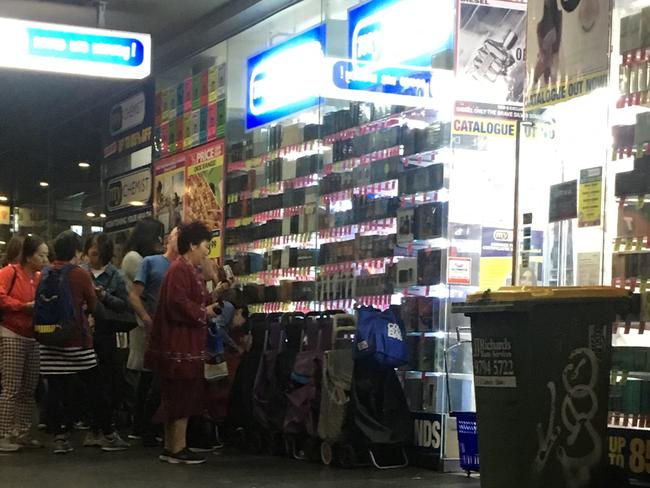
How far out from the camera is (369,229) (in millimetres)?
8508

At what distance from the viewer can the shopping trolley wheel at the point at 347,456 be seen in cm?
735

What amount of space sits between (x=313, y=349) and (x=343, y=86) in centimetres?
184

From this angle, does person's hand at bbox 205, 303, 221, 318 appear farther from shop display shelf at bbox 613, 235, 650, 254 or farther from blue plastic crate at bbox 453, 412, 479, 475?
shop display shelf at bbox 613, 235, 650, 254

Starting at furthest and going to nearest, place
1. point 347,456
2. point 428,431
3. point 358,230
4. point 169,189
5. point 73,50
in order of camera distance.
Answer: point 169,189 → point 73,50 → point 358,230 → point 428,431 → point 347,456

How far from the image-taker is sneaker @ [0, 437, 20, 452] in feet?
27.3

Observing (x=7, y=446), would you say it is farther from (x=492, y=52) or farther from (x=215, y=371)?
(x=492, y=52)

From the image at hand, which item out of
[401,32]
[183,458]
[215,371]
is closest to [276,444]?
[215,371]

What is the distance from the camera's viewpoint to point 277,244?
33.2 ft

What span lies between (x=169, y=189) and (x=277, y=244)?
9.02 ft

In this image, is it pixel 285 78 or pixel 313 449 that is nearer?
pixel 313 449

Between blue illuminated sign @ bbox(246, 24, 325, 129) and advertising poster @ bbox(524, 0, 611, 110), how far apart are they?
7.35ft

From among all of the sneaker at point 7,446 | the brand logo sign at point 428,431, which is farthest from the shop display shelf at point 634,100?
the sneaker at point 7,446

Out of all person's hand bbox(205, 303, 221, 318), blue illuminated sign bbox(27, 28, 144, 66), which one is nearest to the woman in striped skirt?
person's hand bbox(205, 303, 221, 318)

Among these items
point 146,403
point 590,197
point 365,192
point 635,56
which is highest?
point 635,56
